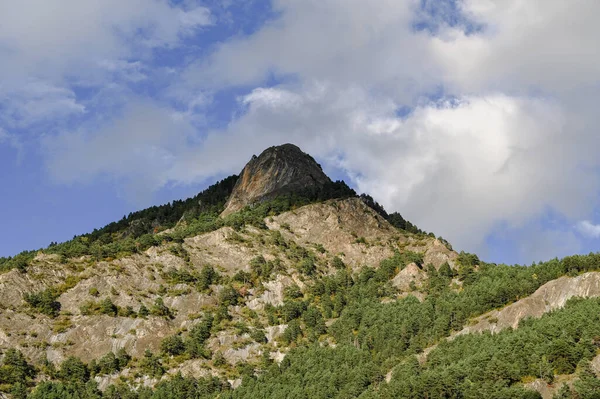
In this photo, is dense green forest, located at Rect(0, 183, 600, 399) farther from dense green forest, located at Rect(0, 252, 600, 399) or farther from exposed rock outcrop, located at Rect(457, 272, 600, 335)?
exposed rock outcrop, located at Rect(457, 272, 600, 335)

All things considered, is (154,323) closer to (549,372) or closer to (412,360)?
(412,360)

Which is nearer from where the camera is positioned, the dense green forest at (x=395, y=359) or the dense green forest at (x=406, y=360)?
the dense green forest at (x=406, y=360)

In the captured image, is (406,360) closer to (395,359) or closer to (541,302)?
(395,359)

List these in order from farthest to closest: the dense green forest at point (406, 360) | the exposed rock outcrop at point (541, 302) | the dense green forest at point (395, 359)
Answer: the exposed rock outcrop at point (541, 302) → the dense green forest at point (395, 359) → the dense green forest at point (406, 360)

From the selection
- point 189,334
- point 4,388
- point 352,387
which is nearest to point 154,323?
point 189,334

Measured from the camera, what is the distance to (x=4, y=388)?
17425 cm

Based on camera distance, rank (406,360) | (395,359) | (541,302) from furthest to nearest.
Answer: (541,302) → (395,359) → (406,360)

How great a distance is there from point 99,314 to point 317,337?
52611mm

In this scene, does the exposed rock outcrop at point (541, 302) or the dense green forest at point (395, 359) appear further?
the exposed rock outcrop at point (541, 302)

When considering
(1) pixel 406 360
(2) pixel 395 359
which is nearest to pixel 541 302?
(1) pixel 406 360

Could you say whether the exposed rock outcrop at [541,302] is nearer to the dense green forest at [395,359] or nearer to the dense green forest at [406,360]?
the dense green forest at [395,359]

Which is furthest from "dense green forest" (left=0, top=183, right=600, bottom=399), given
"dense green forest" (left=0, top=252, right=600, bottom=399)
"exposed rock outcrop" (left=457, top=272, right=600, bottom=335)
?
"exposed rock outcrop" (left=457, top=272, right=600, bottom=335)

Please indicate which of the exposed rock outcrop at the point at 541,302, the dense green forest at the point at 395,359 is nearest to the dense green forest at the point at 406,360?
the dense green forest at the point at 395,359

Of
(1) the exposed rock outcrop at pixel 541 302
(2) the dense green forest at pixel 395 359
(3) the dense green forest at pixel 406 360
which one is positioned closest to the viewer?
(3) the dense green forest at pixel 406 360
